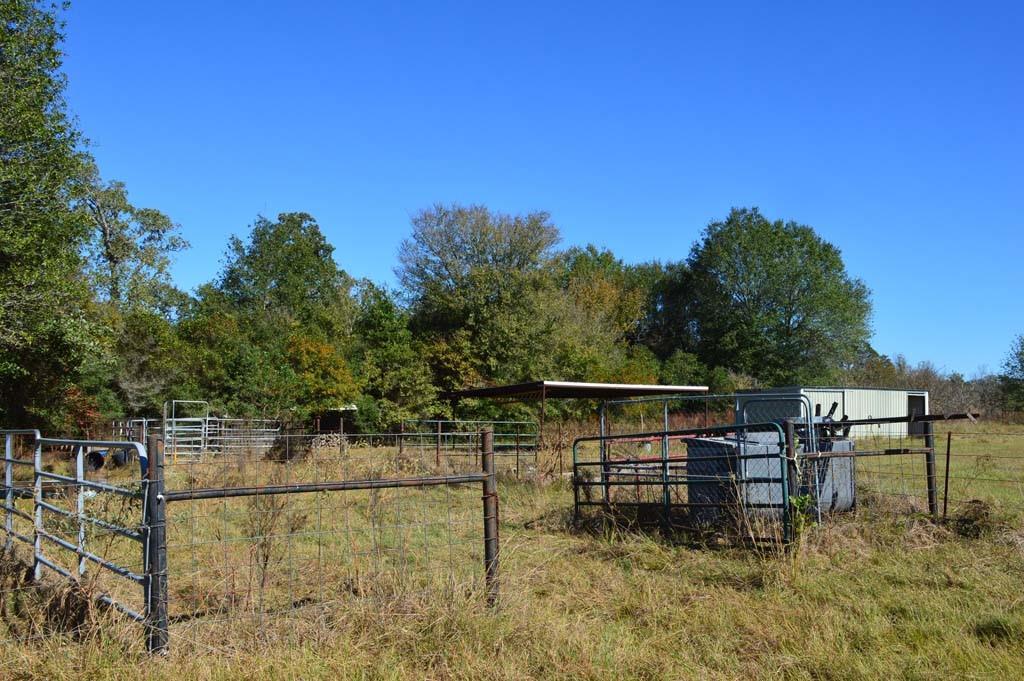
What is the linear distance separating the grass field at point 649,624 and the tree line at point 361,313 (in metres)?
13.0

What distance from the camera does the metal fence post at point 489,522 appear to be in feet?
17.4

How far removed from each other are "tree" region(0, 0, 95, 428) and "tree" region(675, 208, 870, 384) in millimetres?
41291

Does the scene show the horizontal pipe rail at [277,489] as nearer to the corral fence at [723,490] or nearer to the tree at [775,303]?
the corral fence at [723,490]

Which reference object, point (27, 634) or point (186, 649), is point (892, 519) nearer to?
point (186, 649)

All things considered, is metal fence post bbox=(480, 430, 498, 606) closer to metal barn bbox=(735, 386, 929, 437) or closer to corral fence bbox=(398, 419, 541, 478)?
corral fence bbox=(398, 419, 541, 478)

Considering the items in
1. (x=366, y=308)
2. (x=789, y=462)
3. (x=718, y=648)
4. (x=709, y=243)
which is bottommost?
(x=718, y=648)

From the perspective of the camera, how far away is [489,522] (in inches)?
215

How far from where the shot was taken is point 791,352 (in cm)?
5031

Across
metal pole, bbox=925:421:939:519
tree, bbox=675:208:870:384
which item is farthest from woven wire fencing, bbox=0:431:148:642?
tree, bbox=675:208:870:384

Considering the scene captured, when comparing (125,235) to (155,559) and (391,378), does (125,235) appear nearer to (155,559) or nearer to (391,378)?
(391,378)

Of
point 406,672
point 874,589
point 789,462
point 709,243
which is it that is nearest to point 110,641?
point 406,672

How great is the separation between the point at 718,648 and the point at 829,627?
786 mm

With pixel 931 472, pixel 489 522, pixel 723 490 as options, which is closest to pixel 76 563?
pixel 489 522

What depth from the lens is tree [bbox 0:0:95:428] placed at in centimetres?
1630
